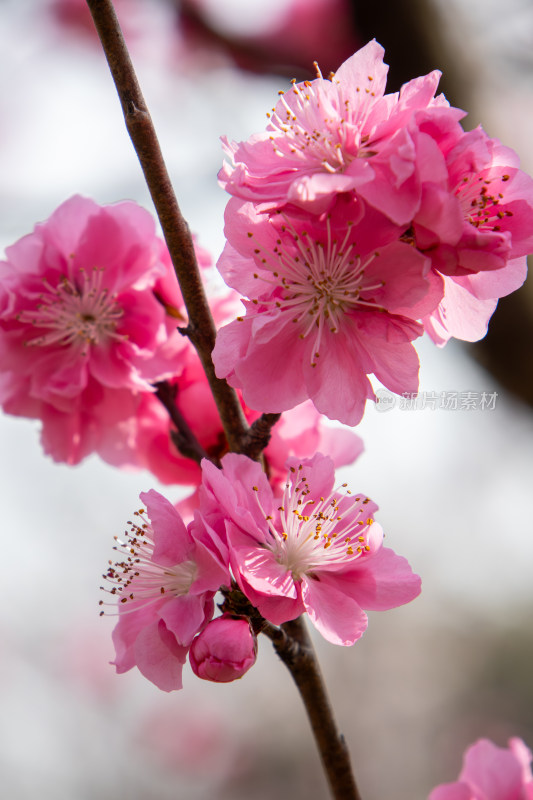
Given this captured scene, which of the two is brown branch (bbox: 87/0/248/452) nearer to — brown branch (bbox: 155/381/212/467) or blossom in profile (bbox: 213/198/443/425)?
blossom in profile (bbox: 213/198/443/425)

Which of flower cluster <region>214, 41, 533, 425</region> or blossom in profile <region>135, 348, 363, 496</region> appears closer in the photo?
flower cluster <region>214, 41, 533, 425</region>

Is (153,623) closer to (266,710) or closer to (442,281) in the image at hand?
(442,281)

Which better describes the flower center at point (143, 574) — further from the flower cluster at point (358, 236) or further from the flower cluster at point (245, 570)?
the flower cluster at point (358, 236)

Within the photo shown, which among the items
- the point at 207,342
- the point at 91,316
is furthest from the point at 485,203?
the point at 91,316

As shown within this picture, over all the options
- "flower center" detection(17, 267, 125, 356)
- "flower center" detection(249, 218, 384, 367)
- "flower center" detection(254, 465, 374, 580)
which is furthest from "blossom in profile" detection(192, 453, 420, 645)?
"flower center" detection(17, 267, 125, 356)

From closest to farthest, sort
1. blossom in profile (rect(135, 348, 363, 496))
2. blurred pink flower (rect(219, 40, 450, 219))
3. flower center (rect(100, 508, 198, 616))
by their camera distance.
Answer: blurred pink flower (rect(219, 40, 450, 219)) < flower center (rect(100, 508, 198, 616)) < blossom in profile (rect(135, 348, 363, 496))

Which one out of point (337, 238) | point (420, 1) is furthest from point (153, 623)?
point (420, 1)

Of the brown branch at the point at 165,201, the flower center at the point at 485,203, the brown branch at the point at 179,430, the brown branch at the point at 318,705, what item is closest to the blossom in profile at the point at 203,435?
the brown branch at the point at 179,430
